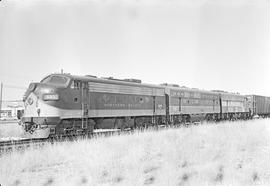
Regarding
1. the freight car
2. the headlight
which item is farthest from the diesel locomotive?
the freight car

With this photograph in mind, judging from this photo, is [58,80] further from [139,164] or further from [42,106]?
[139,164]

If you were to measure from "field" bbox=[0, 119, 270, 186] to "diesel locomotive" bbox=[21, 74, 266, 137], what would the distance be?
2.49 m

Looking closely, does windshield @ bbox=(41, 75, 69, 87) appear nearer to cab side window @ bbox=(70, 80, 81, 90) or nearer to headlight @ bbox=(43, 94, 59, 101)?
cab side window @ bbox=(70, 80, 81, 90)

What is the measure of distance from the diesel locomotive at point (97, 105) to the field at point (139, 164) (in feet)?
8.17

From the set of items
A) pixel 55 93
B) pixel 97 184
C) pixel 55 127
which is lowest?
pixel 97 184

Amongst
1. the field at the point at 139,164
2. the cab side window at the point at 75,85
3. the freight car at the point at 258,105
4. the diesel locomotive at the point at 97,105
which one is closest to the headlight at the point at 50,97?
the diesel locomotive at the point at 97,105

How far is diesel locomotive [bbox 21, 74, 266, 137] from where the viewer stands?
14445mm

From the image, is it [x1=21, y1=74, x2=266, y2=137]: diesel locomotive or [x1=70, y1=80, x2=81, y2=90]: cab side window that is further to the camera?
[x1=70, y1=80, x2=81, y2=90]: cab side window

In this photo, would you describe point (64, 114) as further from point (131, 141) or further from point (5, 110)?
point (5, 110)

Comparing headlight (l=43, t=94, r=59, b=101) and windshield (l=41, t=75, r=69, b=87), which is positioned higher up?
windshield (l=41, t=75, r=69, b=87)

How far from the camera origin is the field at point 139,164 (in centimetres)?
761

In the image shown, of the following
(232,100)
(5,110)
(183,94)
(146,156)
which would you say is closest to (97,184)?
(146,156)

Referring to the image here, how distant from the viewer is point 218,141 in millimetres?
13883

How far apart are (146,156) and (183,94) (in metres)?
17.0
